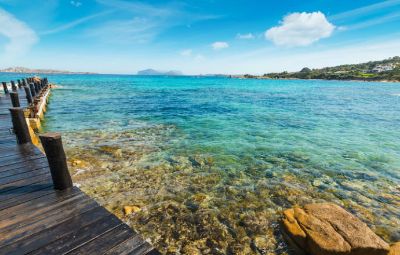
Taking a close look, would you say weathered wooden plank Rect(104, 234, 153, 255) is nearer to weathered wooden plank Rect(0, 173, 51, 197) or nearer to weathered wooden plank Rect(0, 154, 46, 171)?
weathered wooden plank Rect(0, 173, 51, 197)

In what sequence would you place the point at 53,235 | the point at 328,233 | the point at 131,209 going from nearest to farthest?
the point at 53,235 → the point at 328,233 → the point at 131,209

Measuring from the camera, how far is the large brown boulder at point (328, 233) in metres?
4.89

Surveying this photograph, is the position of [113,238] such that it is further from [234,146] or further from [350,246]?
[234,146]

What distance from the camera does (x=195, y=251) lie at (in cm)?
563

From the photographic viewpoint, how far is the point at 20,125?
332 inches

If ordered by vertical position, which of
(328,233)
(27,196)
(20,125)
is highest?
(20,125)

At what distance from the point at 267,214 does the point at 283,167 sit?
3.94 m

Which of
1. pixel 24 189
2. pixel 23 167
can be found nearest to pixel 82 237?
pixel 24 189

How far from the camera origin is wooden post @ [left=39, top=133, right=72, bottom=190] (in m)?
5.06

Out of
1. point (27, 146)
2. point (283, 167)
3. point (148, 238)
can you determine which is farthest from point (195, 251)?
point (27, 146)

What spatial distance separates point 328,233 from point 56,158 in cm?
675

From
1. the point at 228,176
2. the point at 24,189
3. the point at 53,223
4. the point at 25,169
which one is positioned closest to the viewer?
the point at 53,223

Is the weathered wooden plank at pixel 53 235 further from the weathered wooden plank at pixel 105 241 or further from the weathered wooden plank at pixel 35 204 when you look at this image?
the weathered wooden plank at pixel 35 204

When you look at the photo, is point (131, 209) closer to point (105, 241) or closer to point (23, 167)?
point (105, 241)
